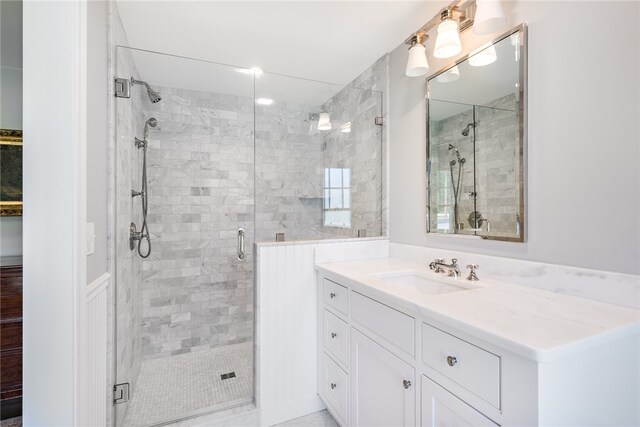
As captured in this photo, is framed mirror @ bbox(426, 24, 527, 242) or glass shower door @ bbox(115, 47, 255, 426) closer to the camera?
framed mirror @ bbox(426, 24, 527, 242)

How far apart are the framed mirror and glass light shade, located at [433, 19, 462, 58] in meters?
0.12

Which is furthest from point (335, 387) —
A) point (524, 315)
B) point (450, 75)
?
point (450, 75)

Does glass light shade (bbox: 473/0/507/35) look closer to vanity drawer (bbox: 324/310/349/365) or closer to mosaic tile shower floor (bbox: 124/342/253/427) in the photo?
vanity drawer (bbox: 324/310/349/365)

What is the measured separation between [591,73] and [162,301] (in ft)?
10.1

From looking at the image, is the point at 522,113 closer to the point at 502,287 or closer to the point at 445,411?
the point at 502,287

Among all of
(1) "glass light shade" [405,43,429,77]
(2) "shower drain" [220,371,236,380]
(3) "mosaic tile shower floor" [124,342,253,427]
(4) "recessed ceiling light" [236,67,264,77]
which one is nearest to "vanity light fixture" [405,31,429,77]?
(1) "glass light shade" [405,43,429,77]

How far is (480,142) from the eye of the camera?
1.57m

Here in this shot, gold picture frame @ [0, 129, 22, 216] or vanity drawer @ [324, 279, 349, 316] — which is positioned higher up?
gold picture frame @ [0, 129, 22, 216]

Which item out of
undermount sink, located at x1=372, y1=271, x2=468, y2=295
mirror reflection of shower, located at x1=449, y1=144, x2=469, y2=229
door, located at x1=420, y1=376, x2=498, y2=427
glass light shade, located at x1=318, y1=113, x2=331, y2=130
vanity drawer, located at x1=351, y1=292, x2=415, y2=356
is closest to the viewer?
door, located at x1=420, y1=376, x2=498, y2=427

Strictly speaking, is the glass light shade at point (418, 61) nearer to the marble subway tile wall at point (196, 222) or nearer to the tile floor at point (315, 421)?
the marble subway tile wall at point (196, 222)

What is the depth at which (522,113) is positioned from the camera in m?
1.36

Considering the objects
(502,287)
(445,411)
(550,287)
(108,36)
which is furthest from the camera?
(108,36)

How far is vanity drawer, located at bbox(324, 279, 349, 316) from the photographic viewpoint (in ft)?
5.44

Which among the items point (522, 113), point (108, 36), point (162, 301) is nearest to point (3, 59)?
point (108, 36)
